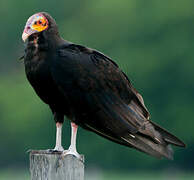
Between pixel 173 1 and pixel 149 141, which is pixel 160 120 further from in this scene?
pixel 149 141

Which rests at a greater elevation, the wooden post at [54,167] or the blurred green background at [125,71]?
the blurred green background at [125,71]

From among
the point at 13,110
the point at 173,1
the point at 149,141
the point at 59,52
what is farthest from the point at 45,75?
the point at 173,1

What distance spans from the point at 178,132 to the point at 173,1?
8.38 metres

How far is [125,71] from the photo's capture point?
105 ft

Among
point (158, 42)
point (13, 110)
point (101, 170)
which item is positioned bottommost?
point (101, 170)

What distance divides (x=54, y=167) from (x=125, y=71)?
26159 millimetres

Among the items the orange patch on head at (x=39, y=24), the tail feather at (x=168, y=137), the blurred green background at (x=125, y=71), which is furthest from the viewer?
the blurred green background at (x=125, y=71)

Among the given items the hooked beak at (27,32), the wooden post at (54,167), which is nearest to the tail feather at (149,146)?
the wooden post at (54,167)

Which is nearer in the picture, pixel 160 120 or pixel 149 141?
pixel 149 141

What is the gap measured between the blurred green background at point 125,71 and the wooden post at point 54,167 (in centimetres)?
2468

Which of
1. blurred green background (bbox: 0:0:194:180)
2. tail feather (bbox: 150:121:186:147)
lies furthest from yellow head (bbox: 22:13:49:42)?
blurred green background (bbox: 0:0:194:180)

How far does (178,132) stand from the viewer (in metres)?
32.6

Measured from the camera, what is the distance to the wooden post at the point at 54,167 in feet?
18.9

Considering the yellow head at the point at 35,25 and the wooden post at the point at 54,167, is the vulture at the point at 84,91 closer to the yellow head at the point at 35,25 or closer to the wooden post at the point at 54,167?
the yellow head at the point at 35,25
